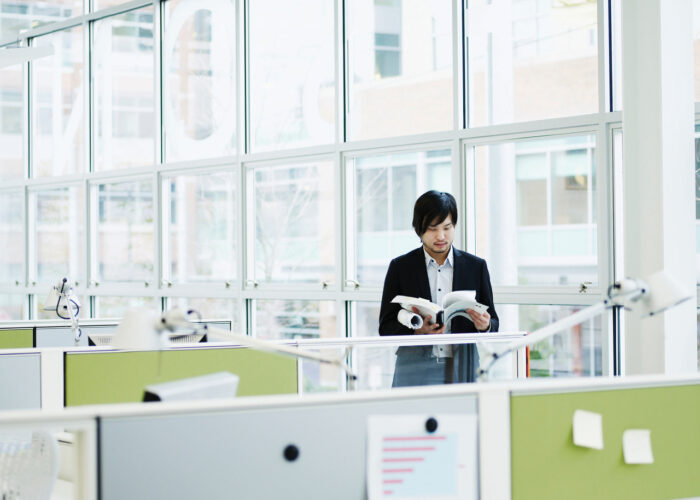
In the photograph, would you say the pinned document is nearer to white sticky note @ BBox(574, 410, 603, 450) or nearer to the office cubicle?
white sticky note @ BBox(574, 410, 603, 450)

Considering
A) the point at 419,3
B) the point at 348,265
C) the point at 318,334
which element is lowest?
the point at 318,334

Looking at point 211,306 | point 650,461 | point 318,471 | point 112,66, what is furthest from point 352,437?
point 112,66

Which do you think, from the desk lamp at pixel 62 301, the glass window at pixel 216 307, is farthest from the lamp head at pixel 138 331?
the glass window at pixel 216 307

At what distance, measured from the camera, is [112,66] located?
22.9 feet

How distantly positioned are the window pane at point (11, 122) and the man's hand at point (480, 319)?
19.7ft

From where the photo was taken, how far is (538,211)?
15.3ft

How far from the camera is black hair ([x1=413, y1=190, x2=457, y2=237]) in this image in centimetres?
314

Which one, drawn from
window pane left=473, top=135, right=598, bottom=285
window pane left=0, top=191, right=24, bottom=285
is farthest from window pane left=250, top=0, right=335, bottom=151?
window pane left=0, top=191, right=24, bottom=285

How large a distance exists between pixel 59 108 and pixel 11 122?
731 mm

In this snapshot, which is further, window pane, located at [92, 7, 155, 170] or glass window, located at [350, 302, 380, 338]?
window pane, located at [92, 7, 155, 170]

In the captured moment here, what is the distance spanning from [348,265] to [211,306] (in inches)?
52.6

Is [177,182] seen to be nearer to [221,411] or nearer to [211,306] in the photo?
[211,306]

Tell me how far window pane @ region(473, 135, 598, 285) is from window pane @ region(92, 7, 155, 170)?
3075mm

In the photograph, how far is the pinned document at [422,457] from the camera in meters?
1.61
